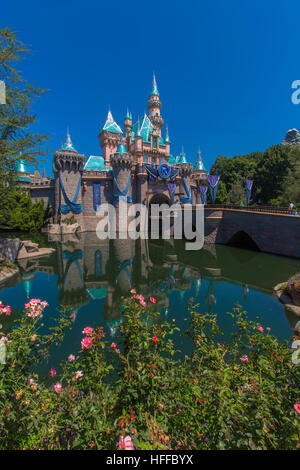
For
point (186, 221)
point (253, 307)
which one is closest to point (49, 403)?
point (253, 307)

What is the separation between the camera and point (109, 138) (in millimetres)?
40312

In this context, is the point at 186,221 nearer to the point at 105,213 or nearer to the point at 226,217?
the point at 226,217

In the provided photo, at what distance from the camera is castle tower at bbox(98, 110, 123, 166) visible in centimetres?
4038

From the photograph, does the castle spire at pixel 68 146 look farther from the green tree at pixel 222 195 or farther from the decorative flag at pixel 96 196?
the green tree at pixel 222 195

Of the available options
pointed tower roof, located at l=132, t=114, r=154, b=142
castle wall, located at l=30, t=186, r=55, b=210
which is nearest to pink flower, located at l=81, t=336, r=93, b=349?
castle wall, located at l=30, t=186, r=55, b=210

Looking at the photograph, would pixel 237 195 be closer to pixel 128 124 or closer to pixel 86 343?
pixel 128 124

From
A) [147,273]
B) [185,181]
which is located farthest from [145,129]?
[147,273]

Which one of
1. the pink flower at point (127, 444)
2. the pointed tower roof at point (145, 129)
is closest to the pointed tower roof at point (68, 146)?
the pointed tower roof at point (145, 129)

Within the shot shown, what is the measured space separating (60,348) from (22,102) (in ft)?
46.5

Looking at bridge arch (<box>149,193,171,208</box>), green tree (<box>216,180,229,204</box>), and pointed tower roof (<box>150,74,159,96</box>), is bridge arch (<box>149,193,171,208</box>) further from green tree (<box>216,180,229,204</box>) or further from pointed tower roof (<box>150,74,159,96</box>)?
pointed tower roof (<box>150,74,159,96</box>)

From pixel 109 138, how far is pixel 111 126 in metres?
3.22

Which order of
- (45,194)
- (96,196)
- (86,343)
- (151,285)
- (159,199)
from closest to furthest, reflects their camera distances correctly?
(86,343) < (151,285) < (96,196) < (45,194) < (159,199)

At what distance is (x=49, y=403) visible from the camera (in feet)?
8.36
